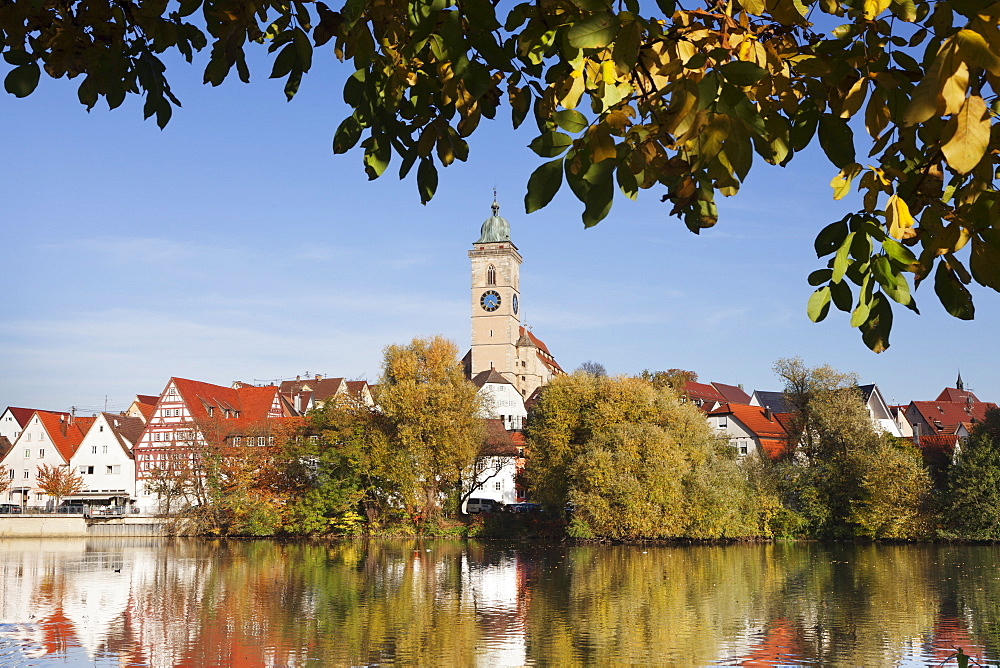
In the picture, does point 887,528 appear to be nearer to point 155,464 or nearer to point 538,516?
point 538,516

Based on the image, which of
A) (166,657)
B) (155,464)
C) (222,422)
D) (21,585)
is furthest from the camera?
(155,464)

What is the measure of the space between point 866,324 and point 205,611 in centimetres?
2143

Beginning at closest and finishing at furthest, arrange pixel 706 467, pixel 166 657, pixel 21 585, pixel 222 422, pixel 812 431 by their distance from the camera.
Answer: pixel 166 657
pixel 21 585
pixel 706 467
pixel 812 431
pixel 222 422

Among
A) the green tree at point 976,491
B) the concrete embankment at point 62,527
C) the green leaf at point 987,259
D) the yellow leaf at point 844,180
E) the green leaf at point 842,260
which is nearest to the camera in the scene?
the green leaf at point 987,259

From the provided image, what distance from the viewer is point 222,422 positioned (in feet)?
189

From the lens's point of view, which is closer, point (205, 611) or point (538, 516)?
point (205, 611)

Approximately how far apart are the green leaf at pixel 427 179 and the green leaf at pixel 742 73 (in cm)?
151

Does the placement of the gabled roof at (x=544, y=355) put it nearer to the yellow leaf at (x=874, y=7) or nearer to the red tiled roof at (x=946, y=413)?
the red tiled roof at (x=946, y=413)

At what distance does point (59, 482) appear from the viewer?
211 ft

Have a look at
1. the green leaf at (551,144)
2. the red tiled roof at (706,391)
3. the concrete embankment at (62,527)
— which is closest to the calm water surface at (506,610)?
the green leaf at (551,144)

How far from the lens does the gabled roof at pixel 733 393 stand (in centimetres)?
10662

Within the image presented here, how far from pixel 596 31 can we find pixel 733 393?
11065 centimetres

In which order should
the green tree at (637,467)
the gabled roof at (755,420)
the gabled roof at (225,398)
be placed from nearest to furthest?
the green tree at (637,467) → the gabled roof at (755,420) → the gabled roof at (225,398)

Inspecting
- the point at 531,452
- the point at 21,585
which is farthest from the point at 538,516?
the point at 21,585
